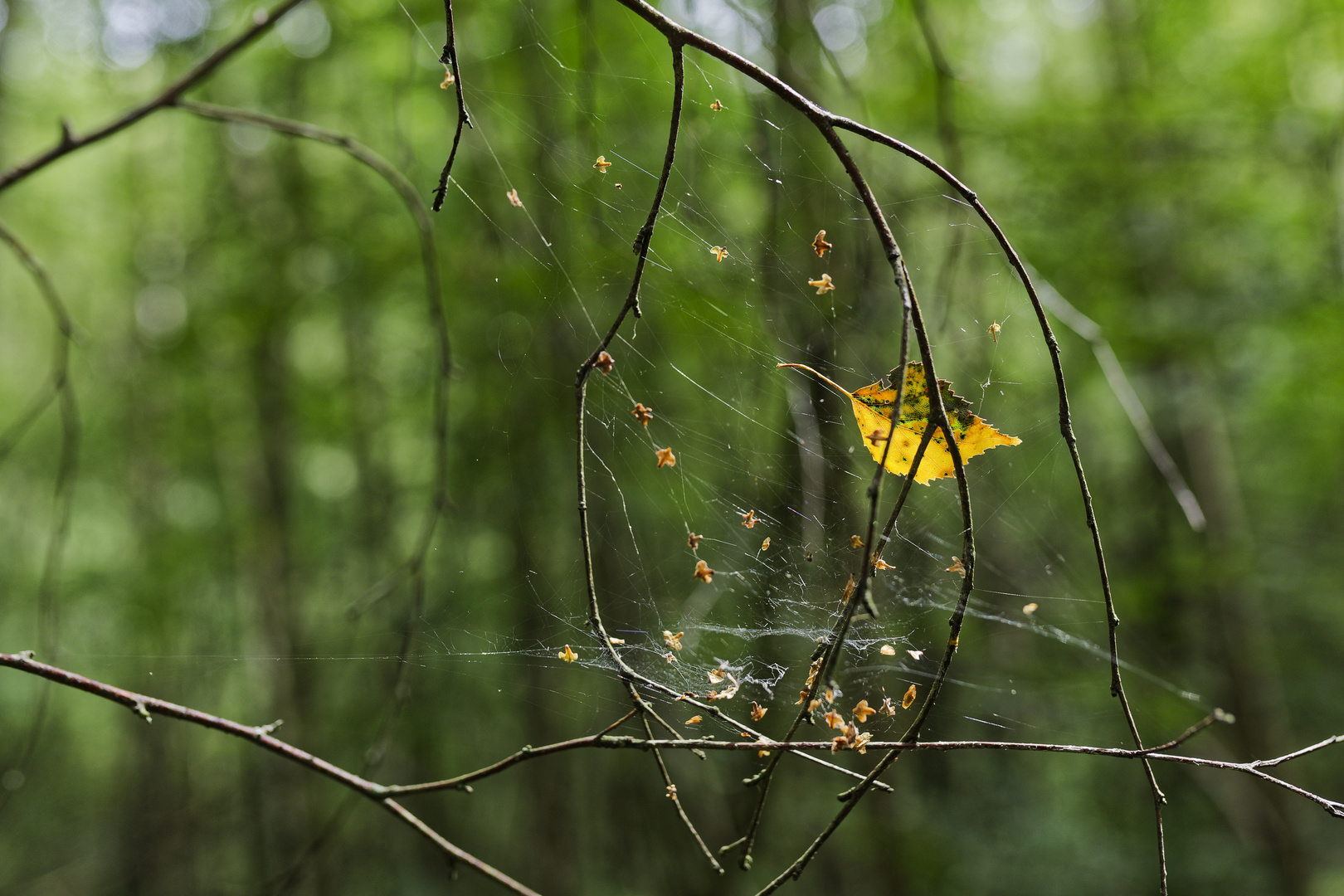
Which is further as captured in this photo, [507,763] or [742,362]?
[742,362]

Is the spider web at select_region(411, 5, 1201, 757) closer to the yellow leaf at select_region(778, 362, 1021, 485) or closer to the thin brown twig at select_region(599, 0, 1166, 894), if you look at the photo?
the yellow leaf at select_region(778, 362, 1021, 485)

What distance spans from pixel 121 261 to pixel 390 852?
25.6 feet

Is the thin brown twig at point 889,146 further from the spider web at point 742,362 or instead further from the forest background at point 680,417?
the forest background at point 680,417

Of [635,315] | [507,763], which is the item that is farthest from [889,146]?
[507,763]

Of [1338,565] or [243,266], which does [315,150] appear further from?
[1338,565]

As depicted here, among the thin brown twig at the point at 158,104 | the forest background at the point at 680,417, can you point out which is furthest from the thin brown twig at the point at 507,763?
the thin brown twig at the point at 158,104

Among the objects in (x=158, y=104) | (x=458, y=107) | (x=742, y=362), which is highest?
(x=742, y=362)

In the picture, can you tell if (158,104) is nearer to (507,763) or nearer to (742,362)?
(507,763)

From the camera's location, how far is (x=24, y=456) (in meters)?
10.4

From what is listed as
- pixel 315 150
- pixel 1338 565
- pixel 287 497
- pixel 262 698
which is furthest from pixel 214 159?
pixel 1338 565

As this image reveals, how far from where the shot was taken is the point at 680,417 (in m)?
3.80

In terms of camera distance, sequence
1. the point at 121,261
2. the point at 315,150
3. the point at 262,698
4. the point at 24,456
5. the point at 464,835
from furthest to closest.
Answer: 1. the point at 24,456
2. the point at 464,835
3. the point at 262,698
4. the point at 121,261
5. the point at 315,150

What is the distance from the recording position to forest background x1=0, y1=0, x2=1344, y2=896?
257 cm

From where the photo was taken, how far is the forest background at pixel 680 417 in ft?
8.43
